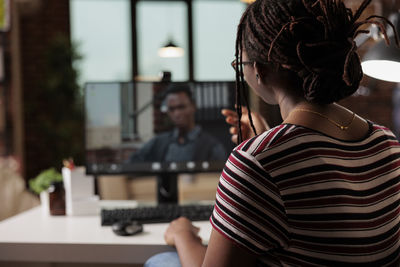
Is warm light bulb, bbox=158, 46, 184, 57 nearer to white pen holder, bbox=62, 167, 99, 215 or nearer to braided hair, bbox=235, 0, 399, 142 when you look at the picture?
white pen holder, bbox=62, 167, 99, 215

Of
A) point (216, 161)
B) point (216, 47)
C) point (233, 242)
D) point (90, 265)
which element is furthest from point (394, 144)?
point (216, 47)

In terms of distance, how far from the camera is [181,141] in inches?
59.6

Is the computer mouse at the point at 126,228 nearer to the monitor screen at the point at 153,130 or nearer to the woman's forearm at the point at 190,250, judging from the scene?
the woman's forearm at the point at 190,250

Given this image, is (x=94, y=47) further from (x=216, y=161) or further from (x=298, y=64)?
(x=298, y=64)

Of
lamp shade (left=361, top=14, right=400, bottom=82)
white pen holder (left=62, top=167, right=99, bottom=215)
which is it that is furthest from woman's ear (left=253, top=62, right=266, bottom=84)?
white pen holder (left=62, top=167, right=99, bottom=215)

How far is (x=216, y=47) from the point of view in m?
5.61

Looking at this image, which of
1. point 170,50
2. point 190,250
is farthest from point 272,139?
point 170,50

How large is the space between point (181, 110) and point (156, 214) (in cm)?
42

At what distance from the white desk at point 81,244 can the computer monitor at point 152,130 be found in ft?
1.01

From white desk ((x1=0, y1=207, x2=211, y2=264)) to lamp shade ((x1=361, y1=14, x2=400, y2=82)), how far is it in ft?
2.21

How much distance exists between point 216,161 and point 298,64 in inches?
33.3

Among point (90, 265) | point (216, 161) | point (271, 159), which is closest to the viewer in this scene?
point (271, 159)

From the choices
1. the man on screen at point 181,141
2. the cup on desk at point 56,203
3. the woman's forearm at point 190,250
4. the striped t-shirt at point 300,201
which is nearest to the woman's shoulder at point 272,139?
the striped t-shirt at point 300,201

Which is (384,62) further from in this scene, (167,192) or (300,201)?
(167,192)
